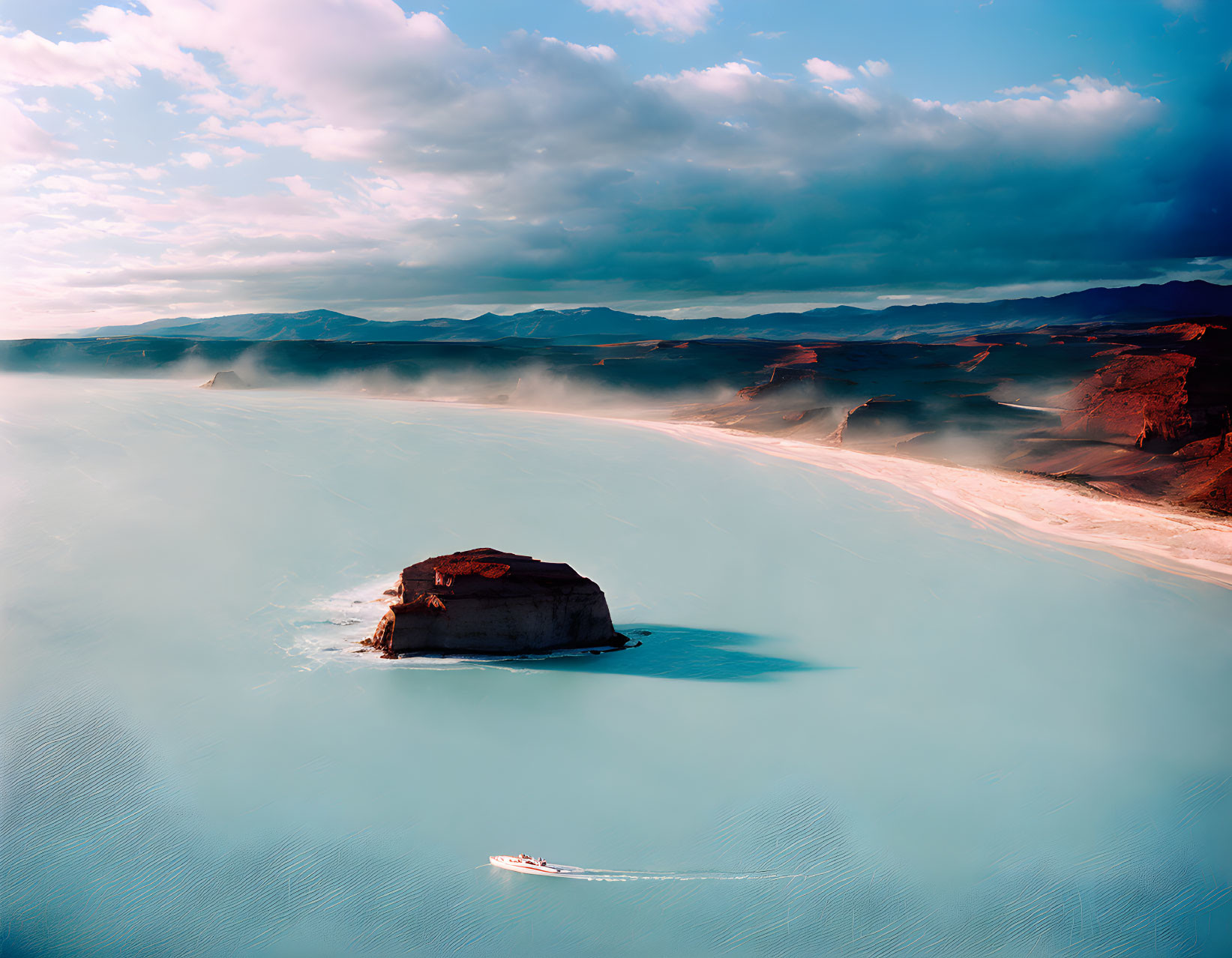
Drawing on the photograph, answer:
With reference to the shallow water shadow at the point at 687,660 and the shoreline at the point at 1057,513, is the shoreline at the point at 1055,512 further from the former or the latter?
the shallow water shadow at the point at 687,660

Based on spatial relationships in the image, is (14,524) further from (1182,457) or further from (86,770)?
(1182,457)

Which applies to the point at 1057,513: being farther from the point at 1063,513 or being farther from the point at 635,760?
the point at 635,760

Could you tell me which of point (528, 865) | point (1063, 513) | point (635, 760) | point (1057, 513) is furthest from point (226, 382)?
point (528, 865)

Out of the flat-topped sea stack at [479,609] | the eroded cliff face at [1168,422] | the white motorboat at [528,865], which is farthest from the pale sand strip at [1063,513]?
the white motorboat at [528,865]

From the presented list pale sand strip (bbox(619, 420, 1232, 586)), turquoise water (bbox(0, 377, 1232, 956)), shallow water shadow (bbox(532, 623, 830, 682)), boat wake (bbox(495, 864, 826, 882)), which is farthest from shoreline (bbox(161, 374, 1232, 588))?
boat wake (bbox(495, 864, 826, 882))

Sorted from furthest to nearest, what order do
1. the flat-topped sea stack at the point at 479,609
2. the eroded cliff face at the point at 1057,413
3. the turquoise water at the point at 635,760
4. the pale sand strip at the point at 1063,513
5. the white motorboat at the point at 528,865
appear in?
the eroded cliff face at the point at 1057,413
the pale sand strip at the point at 1063,513
the flat-topped sea stack at the point at 479,609
the white motorboat at the point at 528,865
the turquoise water at the point at 635,760

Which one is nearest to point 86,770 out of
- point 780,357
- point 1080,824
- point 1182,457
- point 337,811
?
point 337,811
